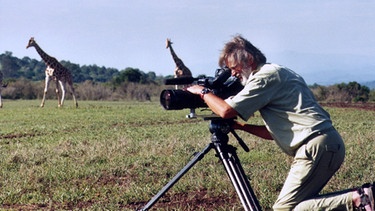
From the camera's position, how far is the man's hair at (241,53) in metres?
3.87

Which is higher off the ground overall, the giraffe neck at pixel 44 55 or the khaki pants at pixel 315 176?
the giraffe neck at pixel 44 55

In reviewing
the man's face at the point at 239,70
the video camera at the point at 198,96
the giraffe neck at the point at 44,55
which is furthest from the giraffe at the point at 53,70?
the man's face at the point at 239,70

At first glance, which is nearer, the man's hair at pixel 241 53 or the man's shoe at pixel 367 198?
the man's shoe at pixel 367 198

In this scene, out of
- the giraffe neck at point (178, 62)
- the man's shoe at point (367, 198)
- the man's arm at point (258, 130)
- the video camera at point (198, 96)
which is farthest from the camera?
the giraffe neck at point (178, 62)

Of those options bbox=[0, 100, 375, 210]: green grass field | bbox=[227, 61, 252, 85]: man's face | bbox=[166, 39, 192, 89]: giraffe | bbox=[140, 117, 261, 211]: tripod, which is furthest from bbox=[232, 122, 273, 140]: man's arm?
bbox=[166, 39, 192, 89]: giraffe

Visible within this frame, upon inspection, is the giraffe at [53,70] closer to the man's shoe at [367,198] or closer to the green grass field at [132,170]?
the green grass field at [132,170]

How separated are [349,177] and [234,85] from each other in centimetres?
266

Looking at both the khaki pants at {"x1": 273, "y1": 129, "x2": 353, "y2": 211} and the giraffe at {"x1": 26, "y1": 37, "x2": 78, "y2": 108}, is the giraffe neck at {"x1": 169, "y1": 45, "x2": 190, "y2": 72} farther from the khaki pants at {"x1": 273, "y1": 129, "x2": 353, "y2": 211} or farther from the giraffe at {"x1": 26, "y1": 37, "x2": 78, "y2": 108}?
the khaki pants at {"x1": 273, "y1": 129, "x2": 353, "y2": 211}

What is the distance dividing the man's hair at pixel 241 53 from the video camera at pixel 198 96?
3.9 inches

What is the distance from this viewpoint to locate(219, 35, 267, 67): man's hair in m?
3.87

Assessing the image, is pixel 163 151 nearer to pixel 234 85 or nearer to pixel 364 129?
pixel 234 85

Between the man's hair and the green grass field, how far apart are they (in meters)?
1.55

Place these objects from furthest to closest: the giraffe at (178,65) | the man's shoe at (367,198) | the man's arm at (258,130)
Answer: the giraffe at (178,65) < the man's arm at (258,130) < the man's shoe at (367,198)

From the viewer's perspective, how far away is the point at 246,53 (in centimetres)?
387
